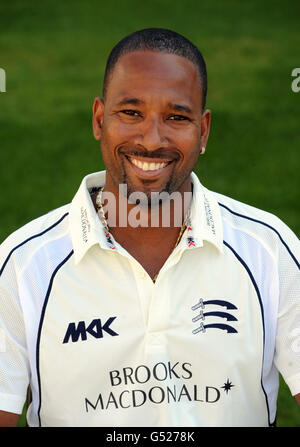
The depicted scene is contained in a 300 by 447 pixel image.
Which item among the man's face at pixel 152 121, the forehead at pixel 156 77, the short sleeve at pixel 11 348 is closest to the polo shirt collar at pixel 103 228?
the man's face at pixel 152 121

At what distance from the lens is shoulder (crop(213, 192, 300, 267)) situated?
99.0 inches

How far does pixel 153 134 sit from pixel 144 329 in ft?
1.95

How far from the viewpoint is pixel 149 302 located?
2.43 metres

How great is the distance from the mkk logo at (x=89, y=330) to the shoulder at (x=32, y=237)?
26 cm

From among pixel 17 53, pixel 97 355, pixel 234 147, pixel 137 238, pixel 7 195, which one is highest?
pixel 17 53

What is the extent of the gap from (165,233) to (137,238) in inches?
3.7

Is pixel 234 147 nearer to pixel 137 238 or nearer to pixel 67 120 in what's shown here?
pixel 67 120

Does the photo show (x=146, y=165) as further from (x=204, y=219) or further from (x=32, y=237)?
(x=32, y=237)

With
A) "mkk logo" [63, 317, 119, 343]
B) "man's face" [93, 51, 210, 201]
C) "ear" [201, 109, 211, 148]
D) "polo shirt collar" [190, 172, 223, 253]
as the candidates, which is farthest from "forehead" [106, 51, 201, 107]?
"mkk logo" [63, 317, 119, 343]

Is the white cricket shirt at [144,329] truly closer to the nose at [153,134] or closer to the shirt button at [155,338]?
the shirt button at [155,338]

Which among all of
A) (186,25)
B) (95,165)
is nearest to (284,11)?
(186,25)

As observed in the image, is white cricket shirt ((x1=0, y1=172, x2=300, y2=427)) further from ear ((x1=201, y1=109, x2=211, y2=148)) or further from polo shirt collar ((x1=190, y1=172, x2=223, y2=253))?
ear ((x1=201, y1=109, x2=211, y2=148))

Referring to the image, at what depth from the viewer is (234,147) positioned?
25.5 ft

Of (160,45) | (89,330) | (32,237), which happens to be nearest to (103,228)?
A: (32,237)
